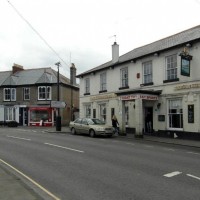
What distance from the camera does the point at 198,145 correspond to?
20.6 m

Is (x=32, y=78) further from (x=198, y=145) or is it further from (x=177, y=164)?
(x=177, y=164)

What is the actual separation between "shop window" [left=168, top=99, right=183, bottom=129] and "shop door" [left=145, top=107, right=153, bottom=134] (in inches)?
93.6

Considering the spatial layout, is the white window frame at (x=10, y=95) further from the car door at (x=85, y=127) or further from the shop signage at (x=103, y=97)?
the car door at (x=85, y=127)

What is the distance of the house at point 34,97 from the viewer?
51.9 metres

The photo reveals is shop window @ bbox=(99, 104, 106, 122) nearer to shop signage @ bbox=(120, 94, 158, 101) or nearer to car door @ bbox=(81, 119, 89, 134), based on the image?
car door @ bbox=(81, 119, 89, 134)

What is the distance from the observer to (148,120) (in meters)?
28.6

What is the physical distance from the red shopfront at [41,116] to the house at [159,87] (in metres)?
19.2

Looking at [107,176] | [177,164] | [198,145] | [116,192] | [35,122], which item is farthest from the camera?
[35,122]

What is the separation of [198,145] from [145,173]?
10995 millimetres

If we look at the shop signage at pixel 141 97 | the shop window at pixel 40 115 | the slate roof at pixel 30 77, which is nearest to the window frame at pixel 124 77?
the shop signage at pixel 141 97

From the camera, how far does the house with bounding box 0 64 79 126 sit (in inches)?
2042

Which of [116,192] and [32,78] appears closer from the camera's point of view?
[116,192]

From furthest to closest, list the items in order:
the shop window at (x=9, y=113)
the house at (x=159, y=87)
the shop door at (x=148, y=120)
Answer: the shop window at (x=9, y=113), the shop door at (x=148, y=120), the house at (x=159, y=87)

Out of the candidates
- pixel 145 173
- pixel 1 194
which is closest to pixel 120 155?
pixel 145 173
